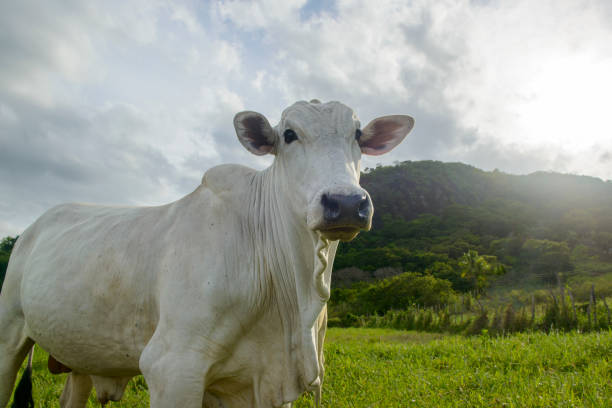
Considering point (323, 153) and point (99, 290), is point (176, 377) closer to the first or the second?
point (99, 290)

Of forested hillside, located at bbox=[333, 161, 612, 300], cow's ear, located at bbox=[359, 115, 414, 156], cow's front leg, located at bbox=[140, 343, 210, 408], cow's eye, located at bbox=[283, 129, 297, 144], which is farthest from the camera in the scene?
forested hillside, located at bbox=[333, 161, 612, 300]

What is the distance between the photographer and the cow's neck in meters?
2.32

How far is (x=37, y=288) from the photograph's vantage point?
301cm

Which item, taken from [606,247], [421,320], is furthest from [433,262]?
[421,320]

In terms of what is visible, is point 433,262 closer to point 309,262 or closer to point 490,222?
point 490,222

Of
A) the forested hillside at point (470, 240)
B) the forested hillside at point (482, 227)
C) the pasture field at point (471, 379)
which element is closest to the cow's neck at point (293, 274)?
the pasture field at point (471, 379)

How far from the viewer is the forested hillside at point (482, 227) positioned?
56.0 m

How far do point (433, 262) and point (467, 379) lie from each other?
59.0 meters

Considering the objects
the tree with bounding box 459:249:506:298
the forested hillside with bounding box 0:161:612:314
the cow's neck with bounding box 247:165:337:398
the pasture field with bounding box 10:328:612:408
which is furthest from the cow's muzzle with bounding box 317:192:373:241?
the tree with bounding box 459:249:506:298

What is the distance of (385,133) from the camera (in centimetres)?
311

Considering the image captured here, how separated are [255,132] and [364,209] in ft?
3.75

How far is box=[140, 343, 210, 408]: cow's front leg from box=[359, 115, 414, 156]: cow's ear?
189 cm

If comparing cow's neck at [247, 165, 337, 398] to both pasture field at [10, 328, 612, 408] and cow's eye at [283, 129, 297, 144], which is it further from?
pasture field at [10, 328, 612, 408]

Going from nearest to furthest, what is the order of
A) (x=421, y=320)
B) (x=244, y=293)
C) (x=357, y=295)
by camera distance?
(x=244, y=293)
(x=421, y=320)
(x=357, y=295)
